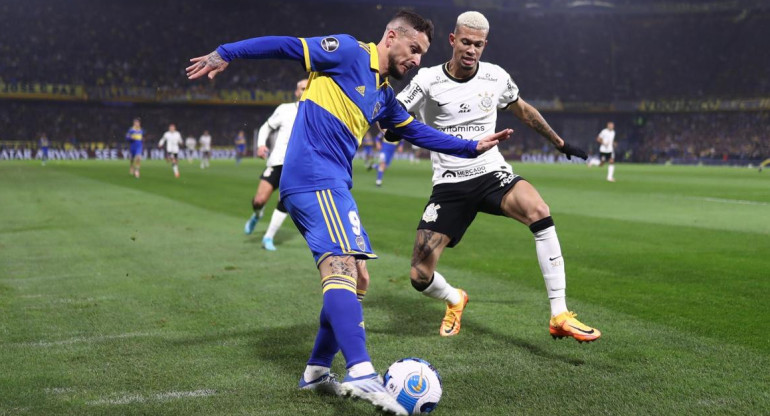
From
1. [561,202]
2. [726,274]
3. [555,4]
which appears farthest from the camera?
[555,4]

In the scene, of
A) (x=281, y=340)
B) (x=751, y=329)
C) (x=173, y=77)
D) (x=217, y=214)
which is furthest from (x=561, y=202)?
(x=173, y=77)

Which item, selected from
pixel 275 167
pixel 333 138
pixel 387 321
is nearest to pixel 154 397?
pixel 333 138

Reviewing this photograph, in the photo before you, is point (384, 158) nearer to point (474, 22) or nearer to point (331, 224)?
point (474, 22)

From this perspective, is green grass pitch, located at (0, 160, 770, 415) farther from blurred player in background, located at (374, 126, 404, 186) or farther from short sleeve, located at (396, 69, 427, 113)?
blurred player in background, located at (374, 126, 404, 186)

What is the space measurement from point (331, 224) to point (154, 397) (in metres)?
1.33

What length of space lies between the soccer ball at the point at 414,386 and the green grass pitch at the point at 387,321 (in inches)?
5.6

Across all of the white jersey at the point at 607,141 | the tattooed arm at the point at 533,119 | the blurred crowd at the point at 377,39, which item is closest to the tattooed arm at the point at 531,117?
the tattooed arm at the point at 533,119

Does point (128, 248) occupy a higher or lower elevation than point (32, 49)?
lower

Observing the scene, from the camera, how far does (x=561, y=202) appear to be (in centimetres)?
1789

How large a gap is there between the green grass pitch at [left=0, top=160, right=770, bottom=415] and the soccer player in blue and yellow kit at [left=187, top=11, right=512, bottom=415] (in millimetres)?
598

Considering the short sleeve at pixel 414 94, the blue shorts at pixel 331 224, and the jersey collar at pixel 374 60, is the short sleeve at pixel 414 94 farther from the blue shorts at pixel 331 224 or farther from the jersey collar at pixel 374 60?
the blue shorts at pixel 331 224

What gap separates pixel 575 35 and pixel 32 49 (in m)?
44.1

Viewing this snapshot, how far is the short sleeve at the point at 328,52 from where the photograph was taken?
372 centimetres

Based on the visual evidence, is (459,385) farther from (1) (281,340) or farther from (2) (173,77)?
(2) (173,77)
